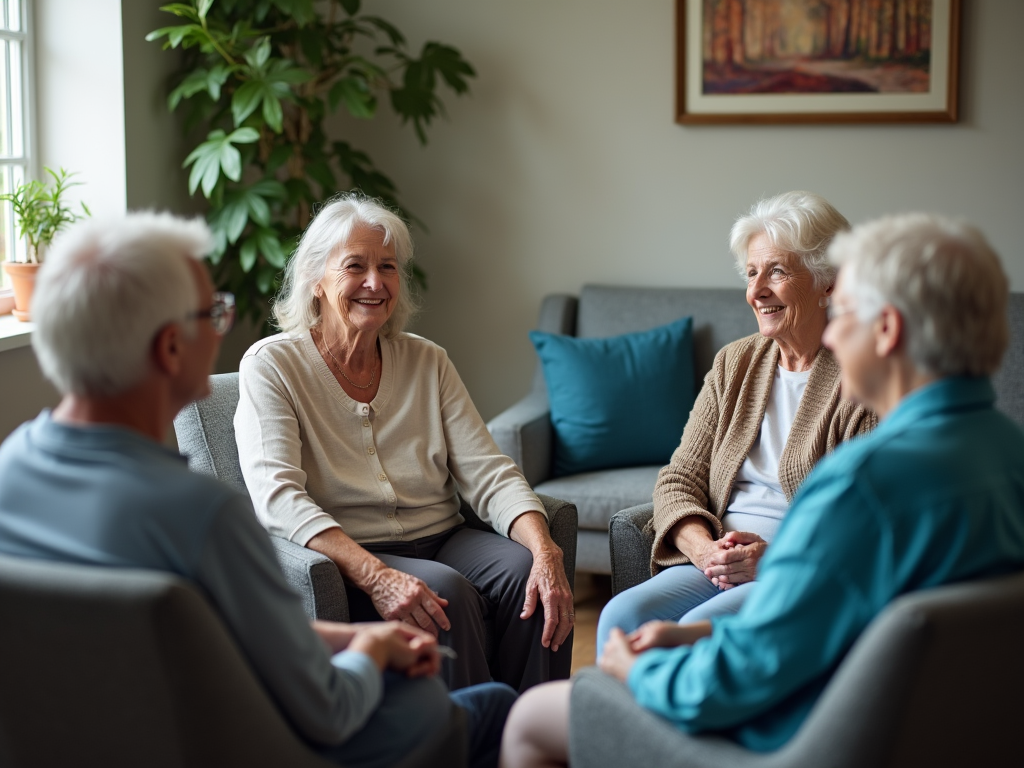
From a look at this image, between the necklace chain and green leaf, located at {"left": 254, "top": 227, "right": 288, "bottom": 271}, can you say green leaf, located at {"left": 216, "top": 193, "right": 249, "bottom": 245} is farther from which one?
the necklace chain

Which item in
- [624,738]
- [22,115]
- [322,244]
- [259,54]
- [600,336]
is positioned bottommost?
[624,738]

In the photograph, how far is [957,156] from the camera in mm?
3570

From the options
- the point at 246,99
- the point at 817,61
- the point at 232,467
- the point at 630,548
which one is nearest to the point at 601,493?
the point at 630,548

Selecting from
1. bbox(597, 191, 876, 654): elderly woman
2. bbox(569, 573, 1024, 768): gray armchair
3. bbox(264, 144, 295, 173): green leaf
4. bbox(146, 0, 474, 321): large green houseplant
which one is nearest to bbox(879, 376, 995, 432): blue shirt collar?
bbox(569, 573, 1024, 768): gray armchair

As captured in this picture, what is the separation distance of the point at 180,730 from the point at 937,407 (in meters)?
0.91

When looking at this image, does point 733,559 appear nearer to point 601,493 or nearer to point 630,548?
point 630,548

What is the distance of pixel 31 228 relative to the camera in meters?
2.94

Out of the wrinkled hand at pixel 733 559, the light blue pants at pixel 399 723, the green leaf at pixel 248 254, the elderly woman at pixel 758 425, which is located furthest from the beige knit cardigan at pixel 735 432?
the green leaf at pixel 248 254

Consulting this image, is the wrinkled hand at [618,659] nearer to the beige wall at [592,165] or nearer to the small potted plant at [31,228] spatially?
the small potted plant at [31,228]

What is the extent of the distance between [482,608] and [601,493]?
1.01 metres

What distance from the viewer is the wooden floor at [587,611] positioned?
9.75ft

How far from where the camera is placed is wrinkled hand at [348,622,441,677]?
57.1 inches

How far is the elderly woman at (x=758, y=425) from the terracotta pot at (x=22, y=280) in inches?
71.4

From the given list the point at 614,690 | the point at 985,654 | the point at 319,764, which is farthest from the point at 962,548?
the point at 319,764
